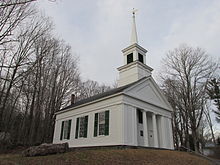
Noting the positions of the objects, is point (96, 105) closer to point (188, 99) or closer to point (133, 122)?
point (133, 122)

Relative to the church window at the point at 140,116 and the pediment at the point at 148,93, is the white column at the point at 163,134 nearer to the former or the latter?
the pediment at the point at 148,93

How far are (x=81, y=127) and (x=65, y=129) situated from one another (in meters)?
3.24

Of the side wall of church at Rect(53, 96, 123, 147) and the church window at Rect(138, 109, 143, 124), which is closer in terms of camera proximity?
the side wall of church at Rect(53, 96, 123, 147)

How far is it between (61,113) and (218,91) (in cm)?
2523

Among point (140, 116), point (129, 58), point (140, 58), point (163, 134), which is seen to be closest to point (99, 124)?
point (140, 116)

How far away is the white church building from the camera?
46.2ft

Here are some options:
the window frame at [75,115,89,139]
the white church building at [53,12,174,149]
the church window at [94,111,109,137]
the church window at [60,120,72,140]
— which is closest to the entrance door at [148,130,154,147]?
the white church building at [53,12,174,149]

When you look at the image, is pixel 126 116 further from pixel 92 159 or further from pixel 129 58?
pixel 129 58

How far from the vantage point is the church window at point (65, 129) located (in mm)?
18672

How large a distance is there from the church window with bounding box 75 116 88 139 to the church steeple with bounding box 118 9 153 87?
6.65m

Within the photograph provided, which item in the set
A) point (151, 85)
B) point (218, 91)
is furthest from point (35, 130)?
point (218, 91)

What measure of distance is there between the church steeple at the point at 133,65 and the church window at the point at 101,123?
254 inches

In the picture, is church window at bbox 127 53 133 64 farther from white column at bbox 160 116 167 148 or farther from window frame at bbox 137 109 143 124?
white column at bbox 160 116 167 148

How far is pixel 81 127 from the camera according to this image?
1722cm
